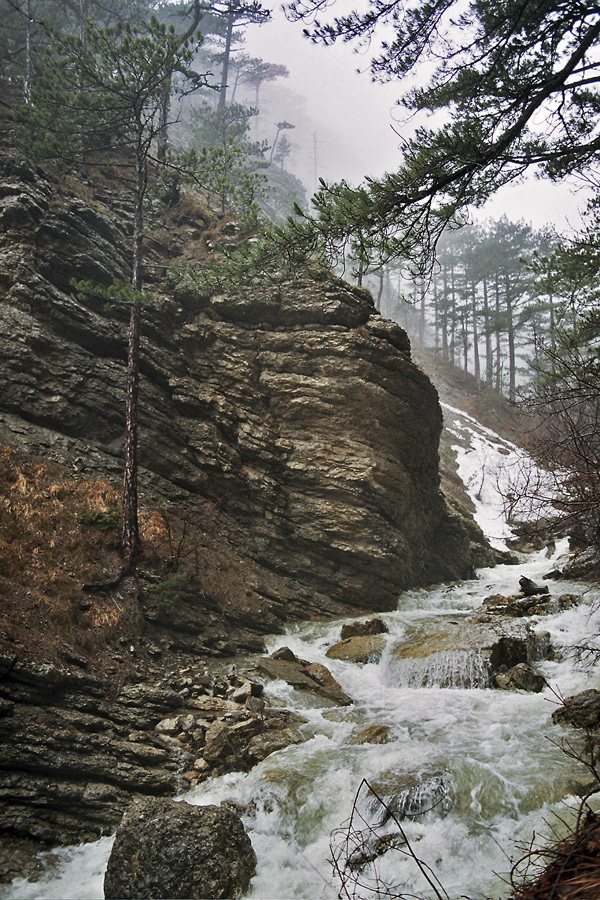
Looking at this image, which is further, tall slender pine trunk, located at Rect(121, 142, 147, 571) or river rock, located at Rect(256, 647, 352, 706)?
tall slender pine trunk, located at Rect(121, 142, 147, 571)

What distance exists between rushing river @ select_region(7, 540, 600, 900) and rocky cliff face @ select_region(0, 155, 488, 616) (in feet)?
16.9

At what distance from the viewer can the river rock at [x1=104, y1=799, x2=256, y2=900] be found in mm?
4215

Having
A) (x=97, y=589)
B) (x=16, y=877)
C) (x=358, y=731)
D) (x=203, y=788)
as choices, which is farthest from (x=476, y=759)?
(x=97, y=589)

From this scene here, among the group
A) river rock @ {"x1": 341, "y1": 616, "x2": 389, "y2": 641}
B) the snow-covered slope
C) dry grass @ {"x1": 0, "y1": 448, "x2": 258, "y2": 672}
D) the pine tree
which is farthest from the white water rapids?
the snow-covered slope

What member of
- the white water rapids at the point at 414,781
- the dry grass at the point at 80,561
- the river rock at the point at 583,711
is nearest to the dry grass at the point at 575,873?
the white water rapids at the point at 414,781

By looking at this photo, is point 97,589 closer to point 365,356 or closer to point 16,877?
point 16,877

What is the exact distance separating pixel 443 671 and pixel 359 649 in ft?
6.57

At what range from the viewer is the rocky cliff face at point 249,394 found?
13.3m

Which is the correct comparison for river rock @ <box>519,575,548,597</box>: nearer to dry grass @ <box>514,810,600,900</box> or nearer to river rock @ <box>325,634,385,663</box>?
river rock @ <box>325,634,385,663</box>

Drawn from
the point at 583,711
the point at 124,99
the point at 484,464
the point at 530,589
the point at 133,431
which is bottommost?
the point at 583,711

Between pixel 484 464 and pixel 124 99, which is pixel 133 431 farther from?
pixel 484 464

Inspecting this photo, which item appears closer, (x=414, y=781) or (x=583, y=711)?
(x=414, y=781)

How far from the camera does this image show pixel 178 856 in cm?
435

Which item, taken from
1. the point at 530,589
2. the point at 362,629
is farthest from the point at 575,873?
the point at 530,589
